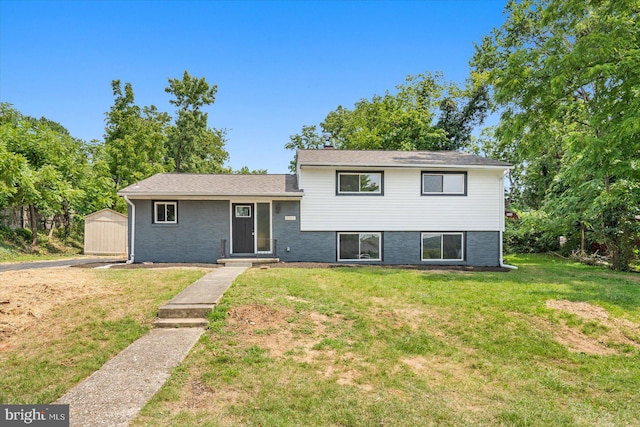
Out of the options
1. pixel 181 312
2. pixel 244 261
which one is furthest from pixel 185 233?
pixel 181 312

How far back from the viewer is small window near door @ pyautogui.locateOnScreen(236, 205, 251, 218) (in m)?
14.0

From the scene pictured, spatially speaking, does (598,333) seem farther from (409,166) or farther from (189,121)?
(189,121)

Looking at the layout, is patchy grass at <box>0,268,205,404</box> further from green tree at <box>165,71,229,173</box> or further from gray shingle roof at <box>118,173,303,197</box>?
green tree at <box>165,71,229,173</box>

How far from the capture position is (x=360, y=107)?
3306cm

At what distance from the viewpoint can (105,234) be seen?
62.9 feet

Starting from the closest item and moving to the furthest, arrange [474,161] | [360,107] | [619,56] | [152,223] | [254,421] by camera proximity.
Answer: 1. [254,421]
2. [619,56]
3. [152,223]
4. [474,161]
5. [360,107]

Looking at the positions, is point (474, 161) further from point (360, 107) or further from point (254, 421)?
point (360, 107)

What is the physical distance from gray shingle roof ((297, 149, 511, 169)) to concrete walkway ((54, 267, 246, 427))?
928cm

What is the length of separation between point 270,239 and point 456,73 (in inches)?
939

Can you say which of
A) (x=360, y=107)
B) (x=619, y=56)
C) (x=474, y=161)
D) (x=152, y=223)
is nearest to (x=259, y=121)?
(x=360, y=107)

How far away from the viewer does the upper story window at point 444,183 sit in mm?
14531

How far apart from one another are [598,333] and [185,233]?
12.8m

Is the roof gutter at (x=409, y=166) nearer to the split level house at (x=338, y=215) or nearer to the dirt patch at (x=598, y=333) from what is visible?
the split level house at (x=338, y=215)

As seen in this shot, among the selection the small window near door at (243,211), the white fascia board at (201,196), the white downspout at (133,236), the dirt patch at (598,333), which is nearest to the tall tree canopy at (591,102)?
the dirt patch at (598,333)
